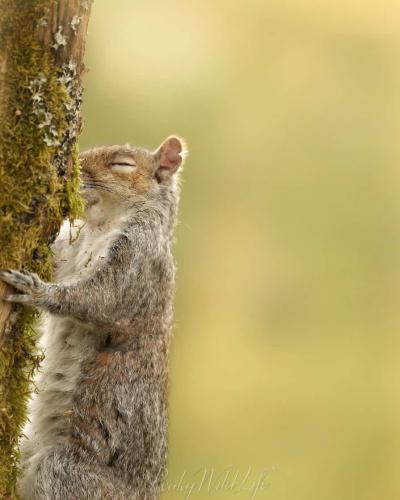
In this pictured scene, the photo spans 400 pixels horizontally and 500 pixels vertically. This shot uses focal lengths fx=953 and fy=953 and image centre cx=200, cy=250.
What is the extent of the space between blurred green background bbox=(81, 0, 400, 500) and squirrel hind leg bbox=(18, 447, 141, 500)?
16.4 feet

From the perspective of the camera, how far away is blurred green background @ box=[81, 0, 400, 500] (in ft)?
35.2

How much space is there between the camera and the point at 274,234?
11.9m

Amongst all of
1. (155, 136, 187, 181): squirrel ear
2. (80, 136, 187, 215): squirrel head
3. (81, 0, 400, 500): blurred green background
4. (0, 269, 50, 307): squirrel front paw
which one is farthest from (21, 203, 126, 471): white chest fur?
(81, 0, 400, 500): blurred green background

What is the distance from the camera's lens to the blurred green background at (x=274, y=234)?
1074cm

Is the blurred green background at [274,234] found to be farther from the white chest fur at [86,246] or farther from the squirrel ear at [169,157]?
the white chest fur at [86,246]

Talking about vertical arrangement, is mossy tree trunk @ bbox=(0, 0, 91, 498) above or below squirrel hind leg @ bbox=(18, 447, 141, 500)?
above

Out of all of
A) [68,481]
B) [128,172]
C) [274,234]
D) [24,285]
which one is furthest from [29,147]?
[274,234]

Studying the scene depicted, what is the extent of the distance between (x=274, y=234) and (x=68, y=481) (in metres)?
7.78

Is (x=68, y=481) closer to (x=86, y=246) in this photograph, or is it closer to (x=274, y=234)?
(x=86, y=246)

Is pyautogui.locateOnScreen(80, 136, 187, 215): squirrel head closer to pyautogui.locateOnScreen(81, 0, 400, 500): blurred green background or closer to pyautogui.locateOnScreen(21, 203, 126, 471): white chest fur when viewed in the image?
pyautogui.locateOnScreen(21, 203, 126, 471): white chest fur

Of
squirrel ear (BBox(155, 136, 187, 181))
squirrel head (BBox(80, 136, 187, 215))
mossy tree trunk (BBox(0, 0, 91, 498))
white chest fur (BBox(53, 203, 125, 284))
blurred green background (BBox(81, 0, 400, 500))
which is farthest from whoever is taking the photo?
blurred green background (BBox(81, 0, 400, 500))

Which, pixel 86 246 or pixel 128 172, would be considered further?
pixel 128 172

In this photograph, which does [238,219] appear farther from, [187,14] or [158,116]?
[187,14]

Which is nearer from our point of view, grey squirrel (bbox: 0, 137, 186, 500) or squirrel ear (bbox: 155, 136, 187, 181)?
grey squirrel (bbox: 0, 137, 186, 500)
